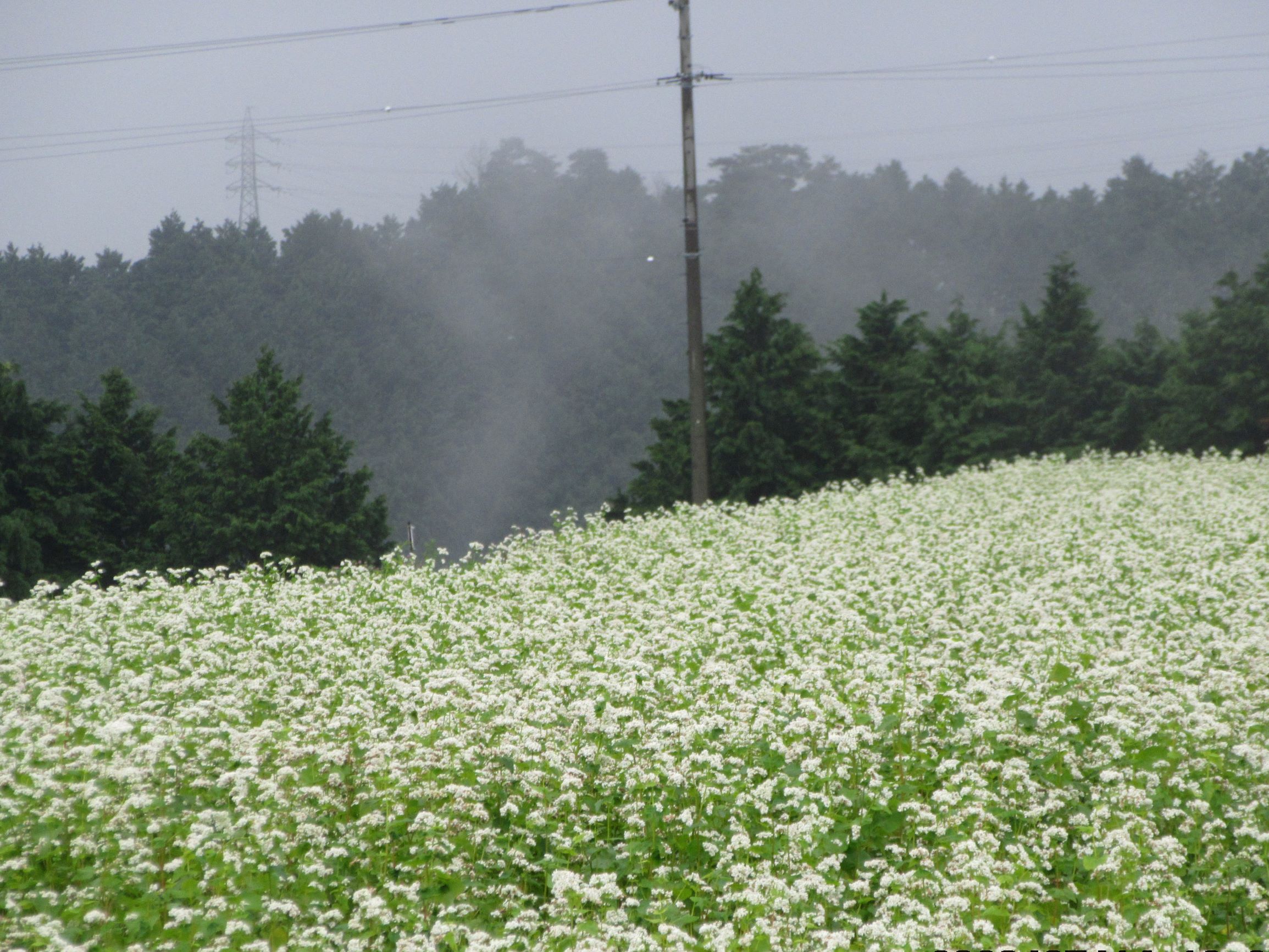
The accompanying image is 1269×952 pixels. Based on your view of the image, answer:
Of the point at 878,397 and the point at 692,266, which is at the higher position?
the point at 692,266

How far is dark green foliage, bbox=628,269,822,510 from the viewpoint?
1249 inches

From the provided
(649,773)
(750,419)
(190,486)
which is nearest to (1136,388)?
(750,419)

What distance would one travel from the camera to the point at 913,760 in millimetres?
6797

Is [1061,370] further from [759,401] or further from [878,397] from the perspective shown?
[759,401]

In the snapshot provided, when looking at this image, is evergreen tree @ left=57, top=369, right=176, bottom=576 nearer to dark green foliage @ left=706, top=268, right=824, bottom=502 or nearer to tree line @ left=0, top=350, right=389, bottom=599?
tree line @ left=0, top=350, right=389, bottom=599

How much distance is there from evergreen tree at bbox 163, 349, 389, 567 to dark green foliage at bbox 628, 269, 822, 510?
7.23 m

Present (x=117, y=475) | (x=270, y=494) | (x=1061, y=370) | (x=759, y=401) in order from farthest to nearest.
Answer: (x=1061, y=370), (x=759, y=401), (x=117, y=475), (x=270, y=494)

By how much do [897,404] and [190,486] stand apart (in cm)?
Answer: 1887

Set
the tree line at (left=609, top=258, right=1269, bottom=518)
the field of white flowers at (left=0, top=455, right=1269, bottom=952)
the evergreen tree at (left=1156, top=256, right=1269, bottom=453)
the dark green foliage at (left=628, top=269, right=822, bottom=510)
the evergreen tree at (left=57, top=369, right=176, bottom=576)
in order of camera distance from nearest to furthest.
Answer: the field of white flowers at (left=0, top=455, right=1269, bottom=952) → the evergreen tree at (left=57, top=369, right=176, bottom=576) → the dark green foliage at (left=628, top=269, right=822, bottom=510) → the tree line at (left=609, top=258, right=1269, bottom=518) → the evergreen tree at (left=1156, top=256, right=1269, bottom=453)

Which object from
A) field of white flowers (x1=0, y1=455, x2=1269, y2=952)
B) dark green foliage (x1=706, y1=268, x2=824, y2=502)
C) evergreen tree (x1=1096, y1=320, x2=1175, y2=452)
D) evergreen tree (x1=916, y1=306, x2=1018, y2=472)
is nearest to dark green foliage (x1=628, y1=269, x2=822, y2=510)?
dark green foliage (x1=706, y1=268, x2=824, y2=502)

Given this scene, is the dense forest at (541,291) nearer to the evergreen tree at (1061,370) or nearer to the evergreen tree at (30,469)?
the evergreen tree at (1061,370)

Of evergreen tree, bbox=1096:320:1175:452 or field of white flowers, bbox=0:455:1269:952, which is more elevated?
evergreen tree, bbox=1096:320:1175:452

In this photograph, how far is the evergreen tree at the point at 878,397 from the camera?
33.7 metres

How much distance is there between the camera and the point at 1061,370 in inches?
1549
